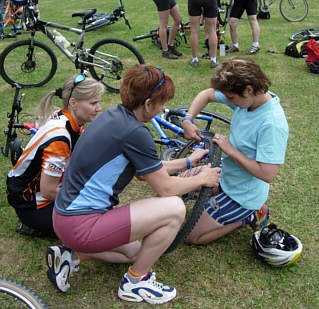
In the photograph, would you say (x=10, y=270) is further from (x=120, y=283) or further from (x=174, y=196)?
(x=174, y=196)

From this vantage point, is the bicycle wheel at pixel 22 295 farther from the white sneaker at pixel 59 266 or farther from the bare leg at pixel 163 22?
the bare leg at pixel 163 22

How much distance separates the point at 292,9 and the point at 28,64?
775 centimetres

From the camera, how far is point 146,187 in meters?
3.35

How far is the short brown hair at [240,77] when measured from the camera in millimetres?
2025

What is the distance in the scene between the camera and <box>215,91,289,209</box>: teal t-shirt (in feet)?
6.93

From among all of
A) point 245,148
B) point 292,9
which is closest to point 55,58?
point 245,148

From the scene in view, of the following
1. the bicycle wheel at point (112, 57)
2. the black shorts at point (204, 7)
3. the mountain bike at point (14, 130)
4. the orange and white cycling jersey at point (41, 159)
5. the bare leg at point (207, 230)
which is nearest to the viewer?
the orange and white cycling jersey at point (41, 159)

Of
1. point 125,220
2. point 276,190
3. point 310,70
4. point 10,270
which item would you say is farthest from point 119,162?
point 310,70

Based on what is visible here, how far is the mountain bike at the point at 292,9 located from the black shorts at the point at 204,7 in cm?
471

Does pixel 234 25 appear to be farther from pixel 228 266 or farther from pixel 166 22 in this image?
pixel 228 266

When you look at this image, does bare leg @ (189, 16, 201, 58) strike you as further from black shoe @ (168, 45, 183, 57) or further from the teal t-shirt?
the teal t-shirt

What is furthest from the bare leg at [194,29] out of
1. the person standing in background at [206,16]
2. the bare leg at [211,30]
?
the bare leg at [211,30]

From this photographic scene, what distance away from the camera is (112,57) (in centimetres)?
513

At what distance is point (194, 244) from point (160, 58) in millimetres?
4996
